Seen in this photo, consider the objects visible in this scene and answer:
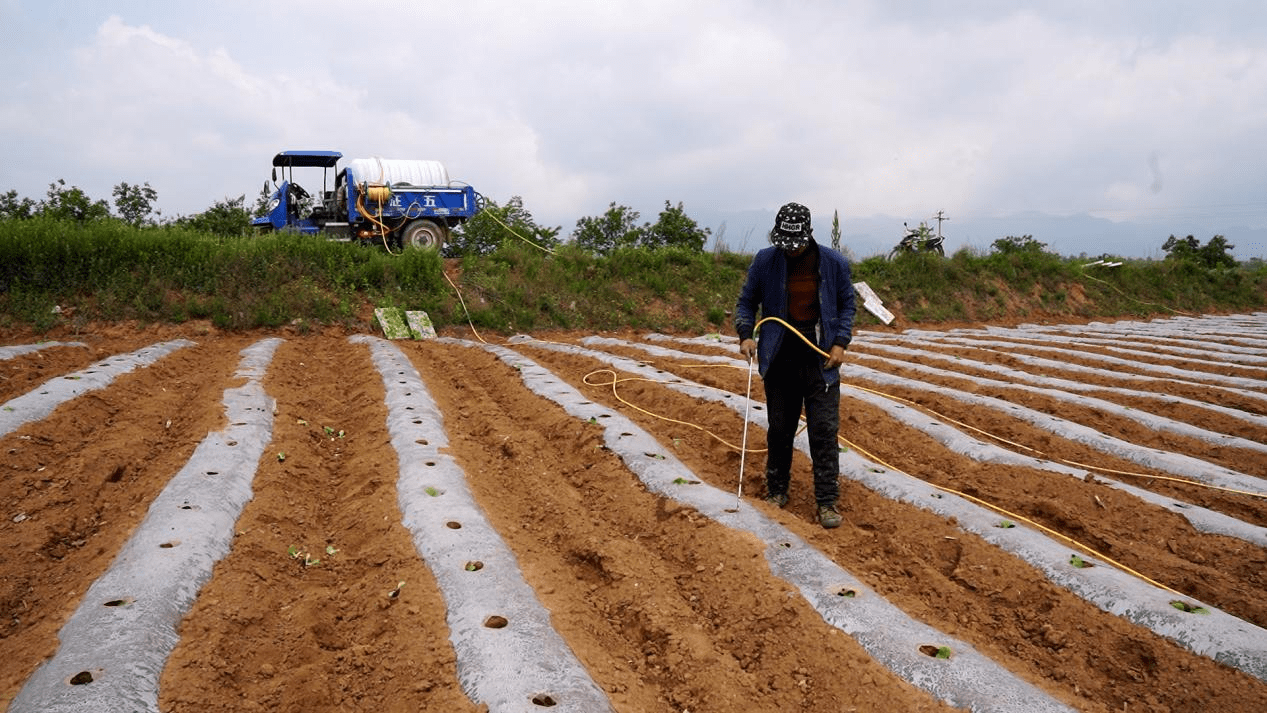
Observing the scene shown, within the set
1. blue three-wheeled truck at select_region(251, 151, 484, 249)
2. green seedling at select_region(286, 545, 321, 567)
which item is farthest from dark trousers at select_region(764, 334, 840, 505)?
blue three-wheeled truck at select_region(251, 151, 484, 249)

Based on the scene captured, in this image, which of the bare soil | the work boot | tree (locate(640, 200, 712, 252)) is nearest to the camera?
the bare soil

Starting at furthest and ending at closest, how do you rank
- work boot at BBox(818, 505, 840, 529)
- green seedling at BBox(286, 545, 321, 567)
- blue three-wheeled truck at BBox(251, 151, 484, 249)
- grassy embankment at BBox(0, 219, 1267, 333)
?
1. blue three-wheeled truck at BBox(251, 151, 484, 249)
2. grassy embankment at BBox(0, 219, 1267, 333)
3. work boot at BBox(818, 505, 840, 529)
4. green seedling at BBox(286, 545, 321, 567)

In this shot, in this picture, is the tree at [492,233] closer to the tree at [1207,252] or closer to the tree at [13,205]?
the tree at [13,205]

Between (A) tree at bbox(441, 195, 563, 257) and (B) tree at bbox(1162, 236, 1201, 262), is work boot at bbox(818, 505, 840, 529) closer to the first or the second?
(A) tree at bbox(441, 195, 563, 257)

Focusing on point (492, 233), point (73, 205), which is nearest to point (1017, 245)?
point (492, 233)

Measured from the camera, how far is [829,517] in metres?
3.88

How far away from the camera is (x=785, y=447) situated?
4.15m

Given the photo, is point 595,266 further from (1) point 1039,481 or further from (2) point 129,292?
(1) point 1039,481

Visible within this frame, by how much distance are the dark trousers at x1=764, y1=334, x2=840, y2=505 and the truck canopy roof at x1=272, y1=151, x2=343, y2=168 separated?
12869mm

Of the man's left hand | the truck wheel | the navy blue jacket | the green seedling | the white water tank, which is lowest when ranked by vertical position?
the green seedling

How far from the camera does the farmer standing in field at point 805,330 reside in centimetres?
383

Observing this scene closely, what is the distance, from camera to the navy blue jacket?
3.86 m

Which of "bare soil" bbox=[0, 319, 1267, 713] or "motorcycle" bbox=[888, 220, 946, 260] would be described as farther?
"motorcycle" bbox=[888, 220, 946, 260]

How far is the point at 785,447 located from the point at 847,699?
182cm
